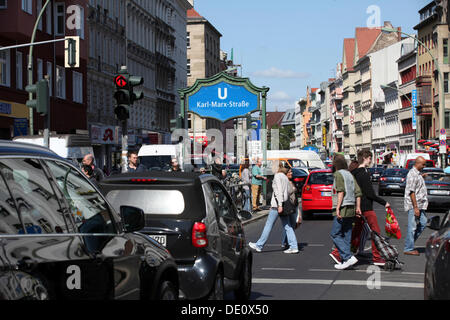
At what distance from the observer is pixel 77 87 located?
5062 cm

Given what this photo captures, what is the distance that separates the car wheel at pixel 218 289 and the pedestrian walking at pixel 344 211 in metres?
5.32

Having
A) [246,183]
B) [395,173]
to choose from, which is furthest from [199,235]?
[395,173]

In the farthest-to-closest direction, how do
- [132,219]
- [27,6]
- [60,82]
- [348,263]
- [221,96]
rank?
1. [60,82]
2. [27,6]
3. [221,96]
4. [348,263]
5. [132,219]

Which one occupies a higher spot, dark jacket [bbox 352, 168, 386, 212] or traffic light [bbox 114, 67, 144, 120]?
traffic light [bbox 114, 67, 144, 120]

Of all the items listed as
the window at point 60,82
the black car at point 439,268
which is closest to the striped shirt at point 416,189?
the black car at point 439,268

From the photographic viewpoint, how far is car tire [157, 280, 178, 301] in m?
6.56

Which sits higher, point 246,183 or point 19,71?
point 19,71

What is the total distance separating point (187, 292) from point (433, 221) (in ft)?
8.74

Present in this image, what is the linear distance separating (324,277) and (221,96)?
20.7 metres

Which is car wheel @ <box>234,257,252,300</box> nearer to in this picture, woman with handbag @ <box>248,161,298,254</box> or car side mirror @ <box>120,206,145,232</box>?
car side mirror @ <box>120,206,145,232</box>

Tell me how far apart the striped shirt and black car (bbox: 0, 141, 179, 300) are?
37.3 feet

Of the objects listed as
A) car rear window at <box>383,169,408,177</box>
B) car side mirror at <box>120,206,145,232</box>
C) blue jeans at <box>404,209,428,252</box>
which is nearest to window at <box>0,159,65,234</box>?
car side mirror at <box>120,206,145,232</box>

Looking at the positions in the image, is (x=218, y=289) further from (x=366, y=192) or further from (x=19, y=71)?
(x=19, y=71)
